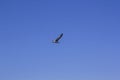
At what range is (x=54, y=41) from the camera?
4344cm

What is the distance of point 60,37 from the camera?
44.5m

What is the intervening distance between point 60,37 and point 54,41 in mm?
2177
